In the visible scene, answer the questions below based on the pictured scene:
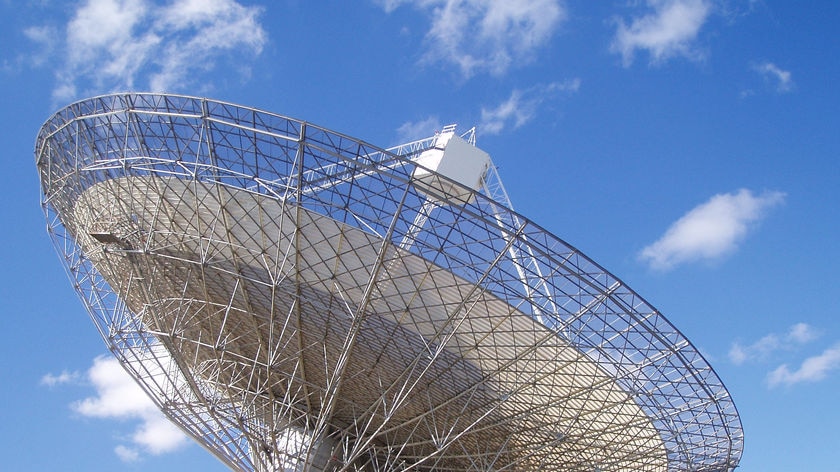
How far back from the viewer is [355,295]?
2856 centimetres

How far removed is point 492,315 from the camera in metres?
28.1

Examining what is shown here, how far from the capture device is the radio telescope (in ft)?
83.5

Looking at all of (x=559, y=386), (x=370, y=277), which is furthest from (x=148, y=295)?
(x=559, y=386)

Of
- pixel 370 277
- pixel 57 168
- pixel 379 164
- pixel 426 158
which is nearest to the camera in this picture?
pixel 379 164

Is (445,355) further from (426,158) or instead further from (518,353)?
(426,158)

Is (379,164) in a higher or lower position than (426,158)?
lower

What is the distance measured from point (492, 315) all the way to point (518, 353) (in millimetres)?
2288

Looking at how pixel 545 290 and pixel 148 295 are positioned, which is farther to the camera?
pixel 148 295

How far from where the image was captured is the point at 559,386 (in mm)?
30938

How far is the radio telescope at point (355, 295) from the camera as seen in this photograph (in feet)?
83.5

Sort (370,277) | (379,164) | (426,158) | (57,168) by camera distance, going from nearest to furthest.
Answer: (379,164)
(370,277)
(57,168)
(426,158)

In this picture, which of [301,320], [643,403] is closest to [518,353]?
[643,403]

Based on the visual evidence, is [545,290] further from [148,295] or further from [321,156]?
[148,295]

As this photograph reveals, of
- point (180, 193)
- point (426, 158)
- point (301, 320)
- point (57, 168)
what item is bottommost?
point (301, 320)
